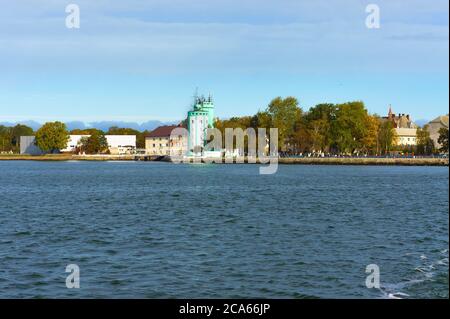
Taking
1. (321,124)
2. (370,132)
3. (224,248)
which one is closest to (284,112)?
(321,124)

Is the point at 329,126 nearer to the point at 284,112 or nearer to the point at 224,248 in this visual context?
the point at 284,112

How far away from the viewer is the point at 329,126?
598ft

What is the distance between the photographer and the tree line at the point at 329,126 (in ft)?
582

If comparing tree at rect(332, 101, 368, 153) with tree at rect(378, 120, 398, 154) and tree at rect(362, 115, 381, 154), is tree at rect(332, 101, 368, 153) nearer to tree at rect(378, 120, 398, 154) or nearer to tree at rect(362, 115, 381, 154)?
tree at rect(362, 115, 381, 154)

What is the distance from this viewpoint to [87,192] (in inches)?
3088

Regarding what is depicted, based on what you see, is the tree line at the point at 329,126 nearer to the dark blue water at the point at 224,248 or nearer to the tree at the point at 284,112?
the tree at the point at 284,112

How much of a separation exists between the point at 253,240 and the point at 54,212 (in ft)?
73.0

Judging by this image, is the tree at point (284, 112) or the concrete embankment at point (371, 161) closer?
the concrete embankment at point (371, 161)

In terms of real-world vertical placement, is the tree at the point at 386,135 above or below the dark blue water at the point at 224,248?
above

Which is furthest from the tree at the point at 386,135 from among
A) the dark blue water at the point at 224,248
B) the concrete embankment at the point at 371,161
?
the dark blue water at the point at 224,248

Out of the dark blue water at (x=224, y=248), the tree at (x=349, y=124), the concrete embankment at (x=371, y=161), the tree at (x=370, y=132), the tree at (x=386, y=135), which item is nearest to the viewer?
the dark blue water at (x=224, y=248)

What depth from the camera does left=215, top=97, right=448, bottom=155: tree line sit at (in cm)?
17725

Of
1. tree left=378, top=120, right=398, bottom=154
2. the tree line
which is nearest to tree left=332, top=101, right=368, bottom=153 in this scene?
the tree line
